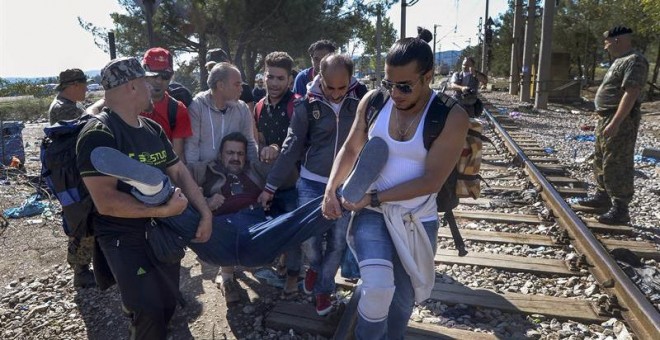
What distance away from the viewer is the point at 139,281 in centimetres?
271

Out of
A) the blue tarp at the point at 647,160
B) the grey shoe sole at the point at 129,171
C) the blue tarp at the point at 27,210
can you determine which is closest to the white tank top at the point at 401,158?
the grey shoe sole at the point at 129,171

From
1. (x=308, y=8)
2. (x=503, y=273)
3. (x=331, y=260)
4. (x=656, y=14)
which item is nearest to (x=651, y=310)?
(x=503, y=273)

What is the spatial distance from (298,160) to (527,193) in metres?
3.94

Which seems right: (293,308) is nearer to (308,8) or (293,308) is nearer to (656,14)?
(308,8)

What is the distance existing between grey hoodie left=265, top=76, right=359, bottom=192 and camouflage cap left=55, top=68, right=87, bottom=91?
104 inches

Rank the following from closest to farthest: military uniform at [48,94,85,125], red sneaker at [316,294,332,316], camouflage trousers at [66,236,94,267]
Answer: red sneaker at [316,294,332,316] → camouflage trousers at [66,236,94,267] → military uniform at [48,94,85,125]

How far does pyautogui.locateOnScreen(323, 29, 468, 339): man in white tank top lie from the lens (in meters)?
2.45

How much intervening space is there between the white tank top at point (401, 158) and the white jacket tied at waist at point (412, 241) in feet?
0.14

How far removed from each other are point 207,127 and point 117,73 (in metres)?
1.28

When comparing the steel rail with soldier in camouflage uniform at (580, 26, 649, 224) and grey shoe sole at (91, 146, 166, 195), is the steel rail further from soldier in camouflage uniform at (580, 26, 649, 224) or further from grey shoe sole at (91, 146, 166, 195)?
grey shoe sole at (91, 146, 166, 195)

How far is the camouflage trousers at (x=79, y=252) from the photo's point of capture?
13.4 feet

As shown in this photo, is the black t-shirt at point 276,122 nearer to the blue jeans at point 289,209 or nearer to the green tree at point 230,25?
the blue jeans at point 289,209

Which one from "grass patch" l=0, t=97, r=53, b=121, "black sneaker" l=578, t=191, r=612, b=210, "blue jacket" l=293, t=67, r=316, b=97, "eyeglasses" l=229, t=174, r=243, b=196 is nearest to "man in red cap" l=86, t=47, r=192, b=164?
"eyeglasses" l=229, t=174, r=243, b=196

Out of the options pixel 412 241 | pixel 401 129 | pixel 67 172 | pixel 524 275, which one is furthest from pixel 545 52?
pixel 67 172
